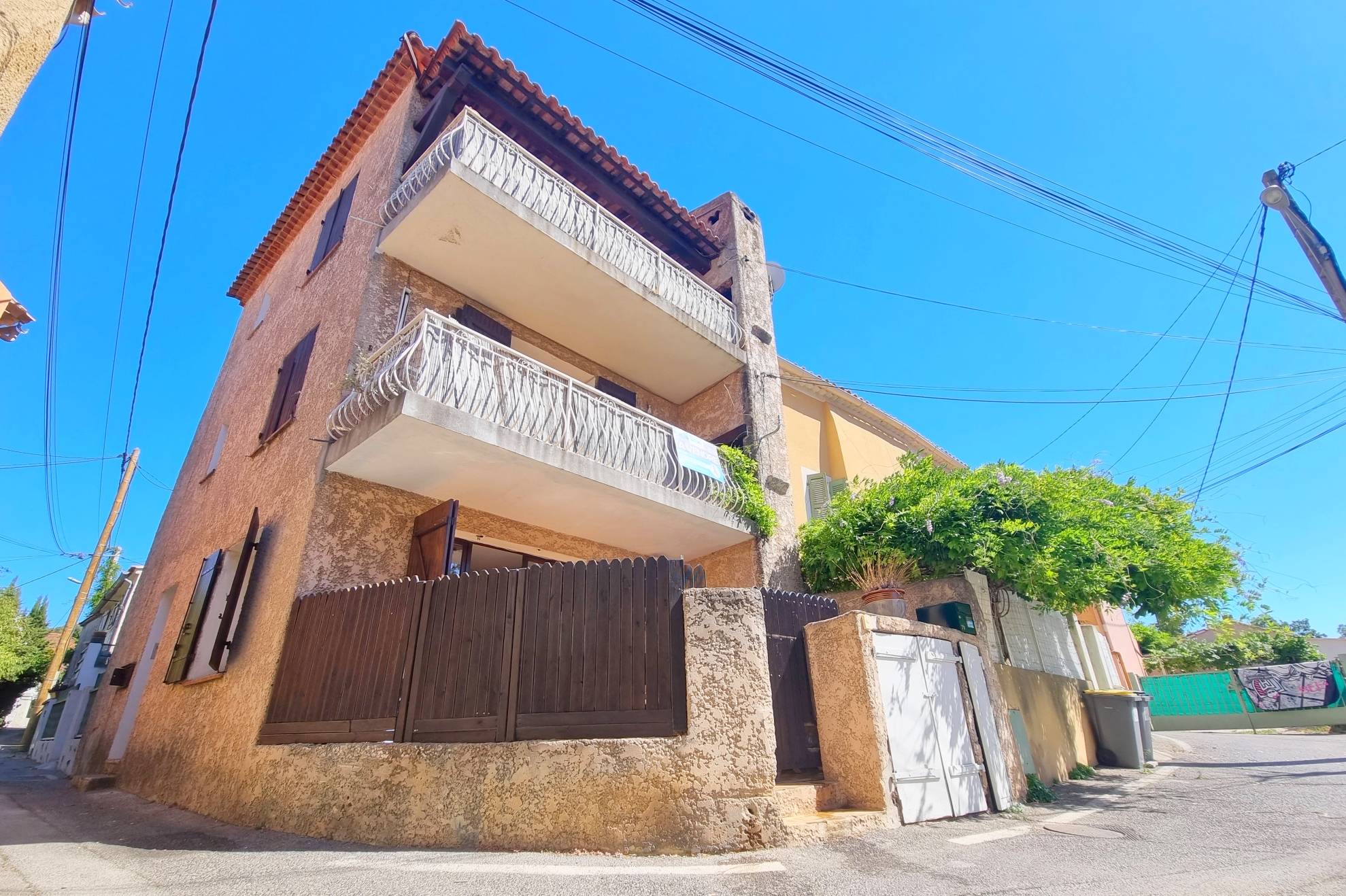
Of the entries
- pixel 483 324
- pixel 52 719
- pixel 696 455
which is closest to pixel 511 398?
pixel 483 324

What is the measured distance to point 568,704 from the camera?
4406 millimetres

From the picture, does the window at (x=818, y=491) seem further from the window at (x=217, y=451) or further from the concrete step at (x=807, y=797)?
the window at (x=217, y=451)

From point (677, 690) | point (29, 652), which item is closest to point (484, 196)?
point (677, 690)

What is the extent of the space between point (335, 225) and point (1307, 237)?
40.8 feet

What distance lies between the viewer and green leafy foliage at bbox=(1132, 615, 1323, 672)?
777 inches

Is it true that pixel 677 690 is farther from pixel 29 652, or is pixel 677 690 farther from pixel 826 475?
pixel 29 652

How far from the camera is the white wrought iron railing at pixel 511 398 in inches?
227

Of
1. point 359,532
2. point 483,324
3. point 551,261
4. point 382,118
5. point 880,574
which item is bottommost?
point 880,574

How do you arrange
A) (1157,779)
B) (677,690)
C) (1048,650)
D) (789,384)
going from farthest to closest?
(789,384) → (1048,650) → (1157,779) → (677,690)

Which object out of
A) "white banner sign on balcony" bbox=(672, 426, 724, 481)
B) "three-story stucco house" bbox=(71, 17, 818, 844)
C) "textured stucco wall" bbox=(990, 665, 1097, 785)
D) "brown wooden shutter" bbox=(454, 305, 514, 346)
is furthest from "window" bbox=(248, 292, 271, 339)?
"textured stucco wall" bbox=(990, 665, 1097, 785)

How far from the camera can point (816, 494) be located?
1132 cm

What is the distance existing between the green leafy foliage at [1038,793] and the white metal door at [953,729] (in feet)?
4.03

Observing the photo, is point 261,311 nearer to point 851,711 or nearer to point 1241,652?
point 851,711

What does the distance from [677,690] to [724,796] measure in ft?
2.33
